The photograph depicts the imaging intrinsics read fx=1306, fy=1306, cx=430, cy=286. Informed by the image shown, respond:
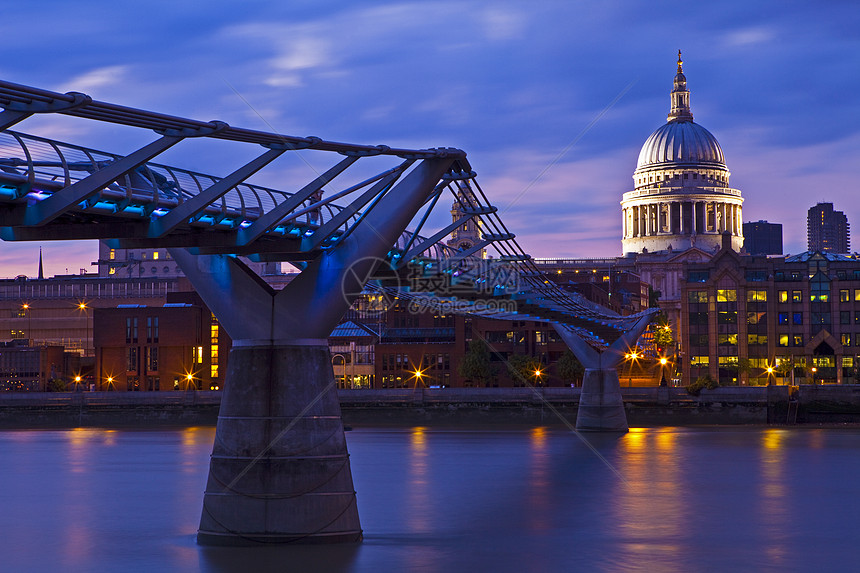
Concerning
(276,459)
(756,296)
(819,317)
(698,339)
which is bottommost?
(276,459)

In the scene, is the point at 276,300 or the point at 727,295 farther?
the point at 727,295

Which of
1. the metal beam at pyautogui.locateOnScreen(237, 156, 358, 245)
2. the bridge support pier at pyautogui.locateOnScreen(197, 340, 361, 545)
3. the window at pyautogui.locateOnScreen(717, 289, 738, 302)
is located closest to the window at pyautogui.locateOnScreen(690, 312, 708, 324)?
the window at pyautogui.locateOnScreen(717, 289, 738, 302)

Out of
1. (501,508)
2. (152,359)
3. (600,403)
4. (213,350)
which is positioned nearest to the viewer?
(501,508)

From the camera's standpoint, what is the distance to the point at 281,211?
1119 inches

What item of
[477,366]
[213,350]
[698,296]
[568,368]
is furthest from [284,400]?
[213,350]

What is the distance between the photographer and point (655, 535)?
3731 cm

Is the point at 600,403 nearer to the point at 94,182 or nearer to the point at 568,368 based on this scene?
the point at 568,368

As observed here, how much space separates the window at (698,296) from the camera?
130750 mm

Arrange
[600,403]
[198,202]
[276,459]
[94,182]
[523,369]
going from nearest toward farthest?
1. [94,182]
2. [198,202]
3. [276,459]
4. [600,403]
5. [523,369]

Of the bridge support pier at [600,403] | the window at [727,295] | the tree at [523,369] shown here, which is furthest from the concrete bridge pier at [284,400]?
the window at [727,295]

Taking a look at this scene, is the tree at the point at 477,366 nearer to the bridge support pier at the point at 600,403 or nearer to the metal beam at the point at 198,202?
the bridge support pier at the point at 600,403

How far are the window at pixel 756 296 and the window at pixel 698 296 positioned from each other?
418cm

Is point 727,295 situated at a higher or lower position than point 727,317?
higher

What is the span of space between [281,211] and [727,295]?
107m
